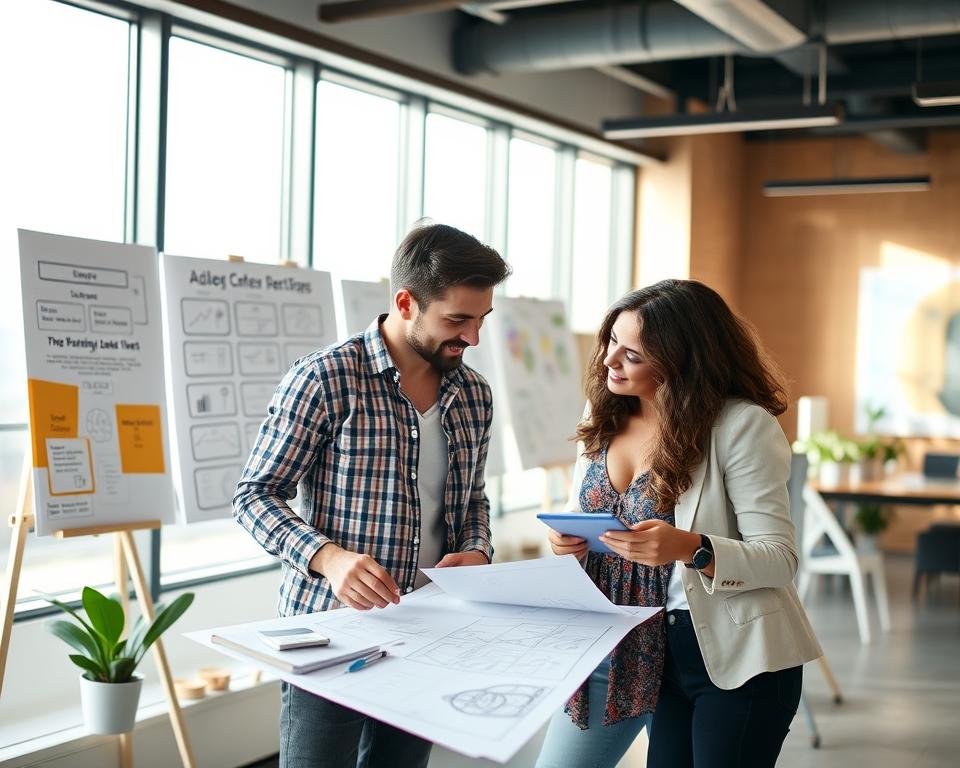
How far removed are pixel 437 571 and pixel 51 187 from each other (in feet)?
9.90

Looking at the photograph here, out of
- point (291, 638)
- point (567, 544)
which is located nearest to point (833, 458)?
point (567, 544)

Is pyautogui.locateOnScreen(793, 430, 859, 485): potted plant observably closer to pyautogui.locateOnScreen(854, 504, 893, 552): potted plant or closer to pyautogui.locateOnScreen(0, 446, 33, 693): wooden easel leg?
pyautogui.locateOnScreen(854, 504, 893, 552): potted plant

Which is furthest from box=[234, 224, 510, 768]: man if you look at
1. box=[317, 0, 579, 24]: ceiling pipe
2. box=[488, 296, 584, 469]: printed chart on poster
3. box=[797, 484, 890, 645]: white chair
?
box=[797, 484, 890, 645]: white chair

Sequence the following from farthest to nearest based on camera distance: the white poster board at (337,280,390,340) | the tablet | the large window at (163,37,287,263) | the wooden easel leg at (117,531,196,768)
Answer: the large window at (163,37,287,263)
the white poster board at (337,280,390,340)
the wooden easel leg at (117,531,196,768)
the tablet

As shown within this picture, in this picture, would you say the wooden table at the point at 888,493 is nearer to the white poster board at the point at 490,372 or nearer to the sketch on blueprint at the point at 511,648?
the white poster board at the point at 490,372

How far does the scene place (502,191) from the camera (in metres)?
7.01

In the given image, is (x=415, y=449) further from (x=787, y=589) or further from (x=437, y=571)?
(x=787, y=589)

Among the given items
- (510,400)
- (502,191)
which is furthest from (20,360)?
(502,191)

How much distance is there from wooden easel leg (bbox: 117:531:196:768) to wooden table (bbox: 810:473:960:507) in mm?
4568

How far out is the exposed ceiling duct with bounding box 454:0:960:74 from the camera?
17.6 feet

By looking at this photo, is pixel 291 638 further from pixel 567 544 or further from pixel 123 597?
pixel 123 597

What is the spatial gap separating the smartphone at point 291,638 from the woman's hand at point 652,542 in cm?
51

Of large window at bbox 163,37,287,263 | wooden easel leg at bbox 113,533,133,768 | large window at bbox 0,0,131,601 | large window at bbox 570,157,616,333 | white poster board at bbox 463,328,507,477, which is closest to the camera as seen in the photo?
Answer: wooden easel leg at bbox 113,533,133,768

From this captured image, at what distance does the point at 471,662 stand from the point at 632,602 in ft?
1.49
